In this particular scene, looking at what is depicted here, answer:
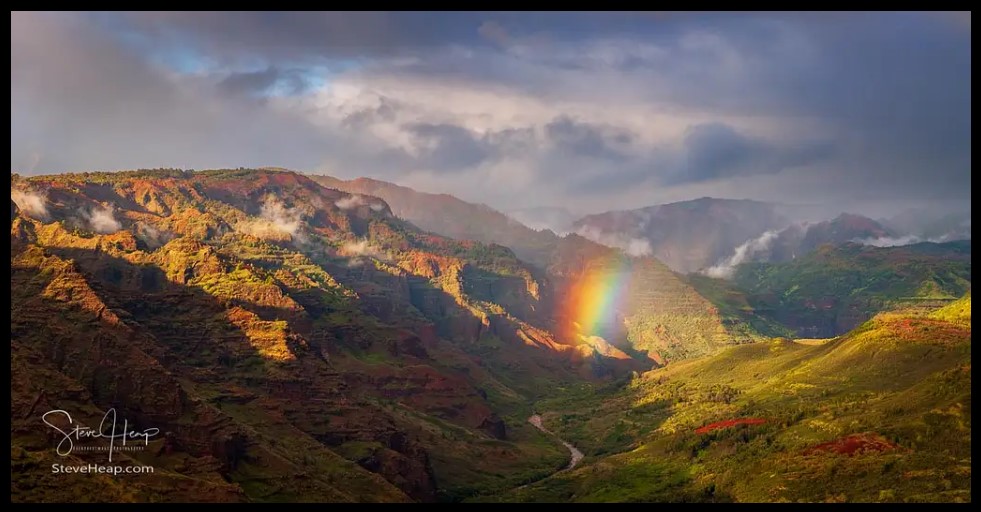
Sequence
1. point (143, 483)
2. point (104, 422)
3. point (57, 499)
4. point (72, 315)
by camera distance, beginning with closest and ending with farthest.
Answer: point (57, 499) < point (143, 483) < point (104, 422) < point (72, 315)

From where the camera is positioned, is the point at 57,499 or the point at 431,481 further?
the point at 431,481

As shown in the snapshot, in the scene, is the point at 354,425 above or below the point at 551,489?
above

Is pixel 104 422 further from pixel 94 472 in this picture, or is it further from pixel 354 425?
pixel 354 425

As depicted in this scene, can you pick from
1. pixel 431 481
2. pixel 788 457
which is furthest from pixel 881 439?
pixel 431 481

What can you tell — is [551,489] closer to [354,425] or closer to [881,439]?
[354,425]

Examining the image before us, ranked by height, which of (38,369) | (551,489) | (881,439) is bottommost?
(551,489)

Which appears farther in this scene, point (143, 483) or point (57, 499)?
point (143, 483)

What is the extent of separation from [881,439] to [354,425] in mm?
90340

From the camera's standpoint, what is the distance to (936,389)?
17588 cm

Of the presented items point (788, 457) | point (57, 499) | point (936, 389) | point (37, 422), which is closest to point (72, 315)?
point (37, 422)
